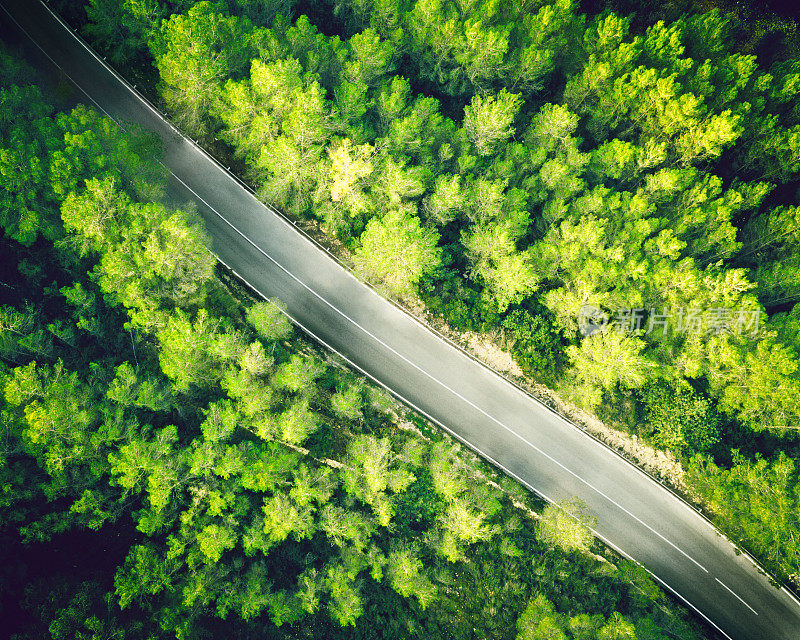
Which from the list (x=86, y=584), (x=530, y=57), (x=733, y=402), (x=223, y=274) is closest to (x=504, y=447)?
(x=733, y=402)

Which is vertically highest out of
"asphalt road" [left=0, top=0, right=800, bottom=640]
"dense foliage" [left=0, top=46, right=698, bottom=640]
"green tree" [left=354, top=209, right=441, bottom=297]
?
"green tree" [left=354, top=209, right=441, bottom=297]

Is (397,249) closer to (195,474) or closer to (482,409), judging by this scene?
(482,409)

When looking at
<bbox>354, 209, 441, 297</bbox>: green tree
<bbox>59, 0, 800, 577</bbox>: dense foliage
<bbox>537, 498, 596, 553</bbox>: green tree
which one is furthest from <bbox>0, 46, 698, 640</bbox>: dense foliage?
<bbox>59, 0, 800, 577</bbox>: dense foliage

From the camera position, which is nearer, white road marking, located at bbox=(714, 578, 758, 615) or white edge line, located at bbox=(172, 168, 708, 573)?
white road marking, located at bbox=(714, 578, 758, 615)

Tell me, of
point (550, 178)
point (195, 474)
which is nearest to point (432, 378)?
point (195, 474)

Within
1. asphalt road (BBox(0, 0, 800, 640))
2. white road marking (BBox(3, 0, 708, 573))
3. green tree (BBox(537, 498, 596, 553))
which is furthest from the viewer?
white road marking (BBox(3, 0, 708, 573))

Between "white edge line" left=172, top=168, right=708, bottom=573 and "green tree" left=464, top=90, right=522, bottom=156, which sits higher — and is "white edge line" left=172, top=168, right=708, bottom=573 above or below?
below

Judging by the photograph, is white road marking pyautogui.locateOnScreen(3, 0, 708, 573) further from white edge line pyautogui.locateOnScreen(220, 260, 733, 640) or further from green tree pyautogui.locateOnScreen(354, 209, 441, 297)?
green tree pyautogui.locateOnScreen(354, 209, 441, 297)
